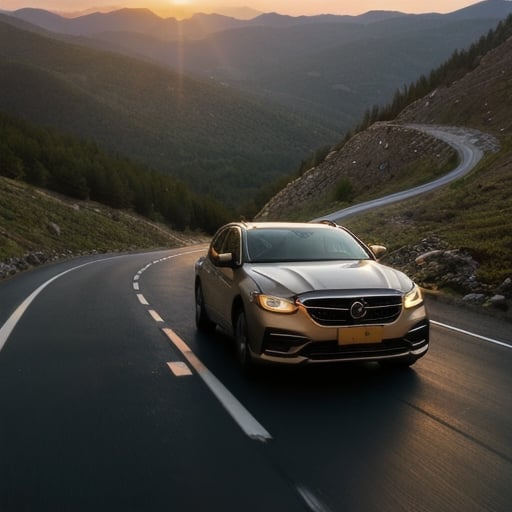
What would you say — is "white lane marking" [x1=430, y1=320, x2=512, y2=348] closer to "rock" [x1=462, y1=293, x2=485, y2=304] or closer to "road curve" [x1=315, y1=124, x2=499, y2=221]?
"rock" [x1=462, y1=293, x2=485, y2=304]

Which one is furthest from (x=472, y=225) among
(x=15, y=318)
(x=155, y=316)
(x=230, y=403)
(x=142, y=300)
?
(x=230, y=403)

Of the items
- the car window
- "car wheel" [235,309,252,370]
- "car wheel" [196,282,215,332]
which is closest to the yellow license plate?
"car wheel" [235,309,252,370]

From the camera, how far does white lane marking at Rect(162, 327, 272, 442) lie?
16.2ft

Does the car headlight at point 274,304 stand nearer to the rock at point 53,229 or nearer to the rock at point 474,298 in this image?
the rock at point 474,298

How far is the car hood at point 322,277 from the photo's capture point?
20.8ft

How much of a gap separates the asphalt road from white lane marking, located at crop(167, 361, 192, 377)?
0.25 ft

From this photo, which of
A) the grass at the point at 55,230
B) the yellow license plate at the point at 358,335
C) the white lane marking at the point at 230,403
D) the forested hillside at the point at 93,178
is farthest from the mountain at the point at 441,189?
the forested hillside at the point at 93,178

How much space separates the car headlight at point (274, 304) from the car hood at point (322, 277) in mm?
61

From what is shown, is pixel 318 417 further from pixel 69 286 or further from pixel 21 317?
pixel 69 286

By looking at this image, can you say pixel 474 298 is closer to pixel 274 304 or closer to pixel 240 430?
pixel 274 304

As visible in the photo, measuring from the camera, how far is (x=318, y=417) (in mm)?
5324

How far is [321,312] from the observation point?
20.1 ft

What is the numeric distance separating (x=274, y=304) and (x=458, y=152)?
53254mm

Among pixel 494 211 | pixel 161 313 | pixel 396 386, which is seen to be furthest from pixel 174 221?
pixel 396 386
